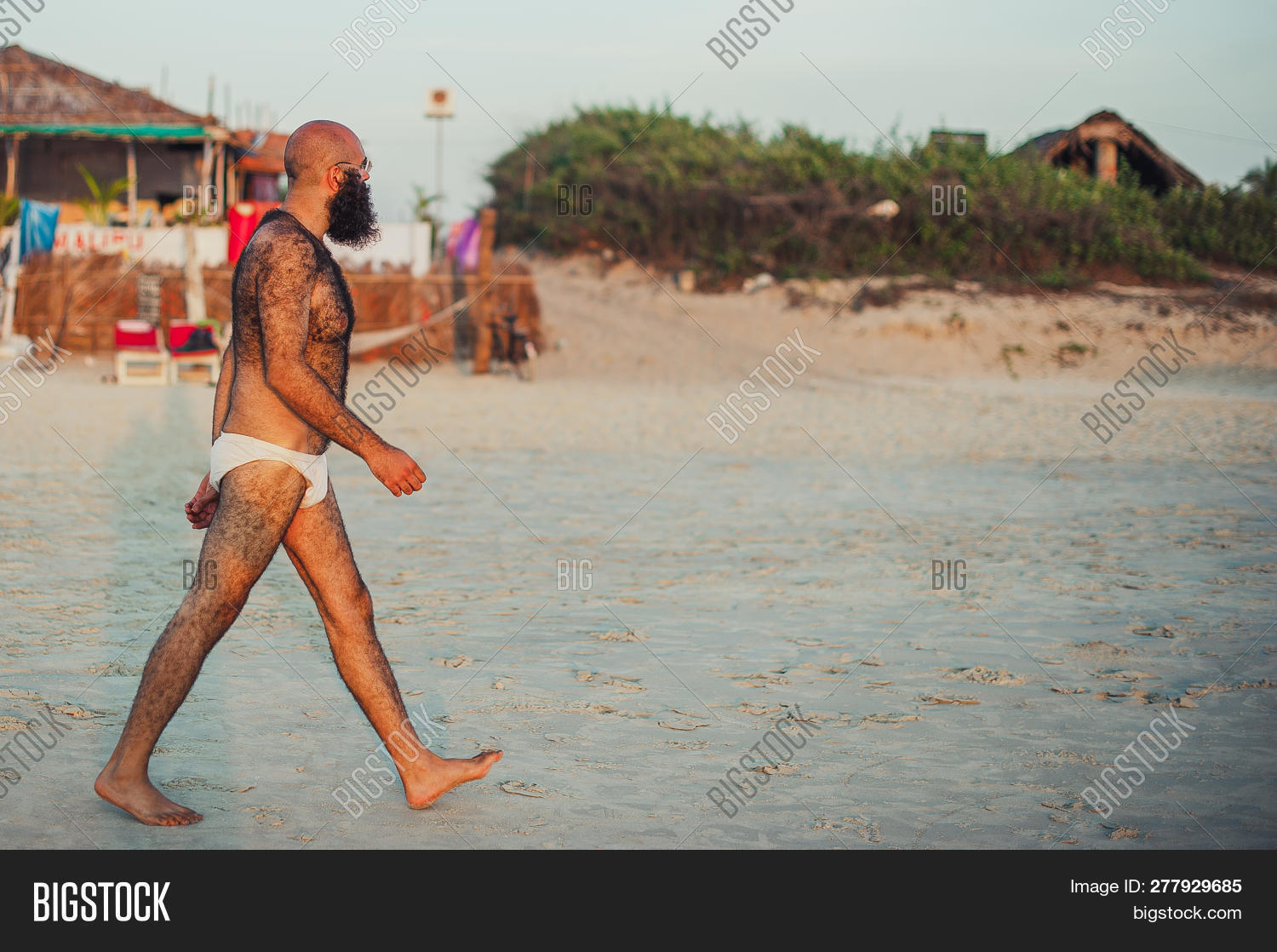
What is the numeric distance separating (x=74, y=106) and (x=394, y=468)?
28378mm

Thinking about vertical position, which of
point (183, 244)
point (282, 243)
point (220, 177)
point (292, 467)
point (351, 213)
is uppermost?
point (220, 177)

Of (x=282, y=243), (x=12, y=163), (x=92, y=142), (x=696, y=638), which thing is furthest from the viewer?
(x=92, y=142)

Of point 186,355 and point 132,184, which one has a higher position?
point 132,184

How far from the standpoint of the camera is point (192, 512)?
11.5 feet

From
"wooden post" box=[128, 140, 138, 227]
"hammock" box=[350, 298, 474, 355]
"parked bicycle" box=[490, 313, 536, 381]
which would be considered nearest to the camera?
"hammock" box=[350, 298, 474, 355]

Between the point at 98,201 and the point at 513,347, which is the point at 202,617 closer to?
the point at 513,347

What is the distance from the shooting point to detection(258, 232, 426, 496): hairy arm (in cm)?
312

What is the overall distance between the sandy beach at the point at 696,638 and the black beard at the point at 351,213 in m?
1.52

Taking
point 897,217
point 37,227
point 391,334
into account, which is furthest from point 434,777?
point 897,217

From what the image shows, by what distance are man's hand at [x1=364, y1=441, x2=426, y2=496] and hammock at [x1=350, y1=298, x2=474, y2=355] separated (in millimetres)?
15986

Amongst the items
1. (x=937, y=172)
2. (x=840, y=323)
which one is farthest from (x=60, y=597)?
(x=937, y=172)

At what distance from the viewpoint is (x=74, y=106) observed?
2764 cm

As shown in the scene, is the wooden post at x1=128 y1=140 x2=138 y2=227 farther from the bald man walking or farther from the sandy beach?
the bald man walking

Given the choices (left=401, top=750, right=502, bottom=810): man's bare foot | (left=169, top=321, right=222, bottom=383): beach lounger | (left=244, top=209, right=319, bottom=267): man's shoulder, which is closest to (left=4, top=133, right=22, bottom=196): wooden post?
(left=169, top=321, right=222, bottom=383): beach lounger
